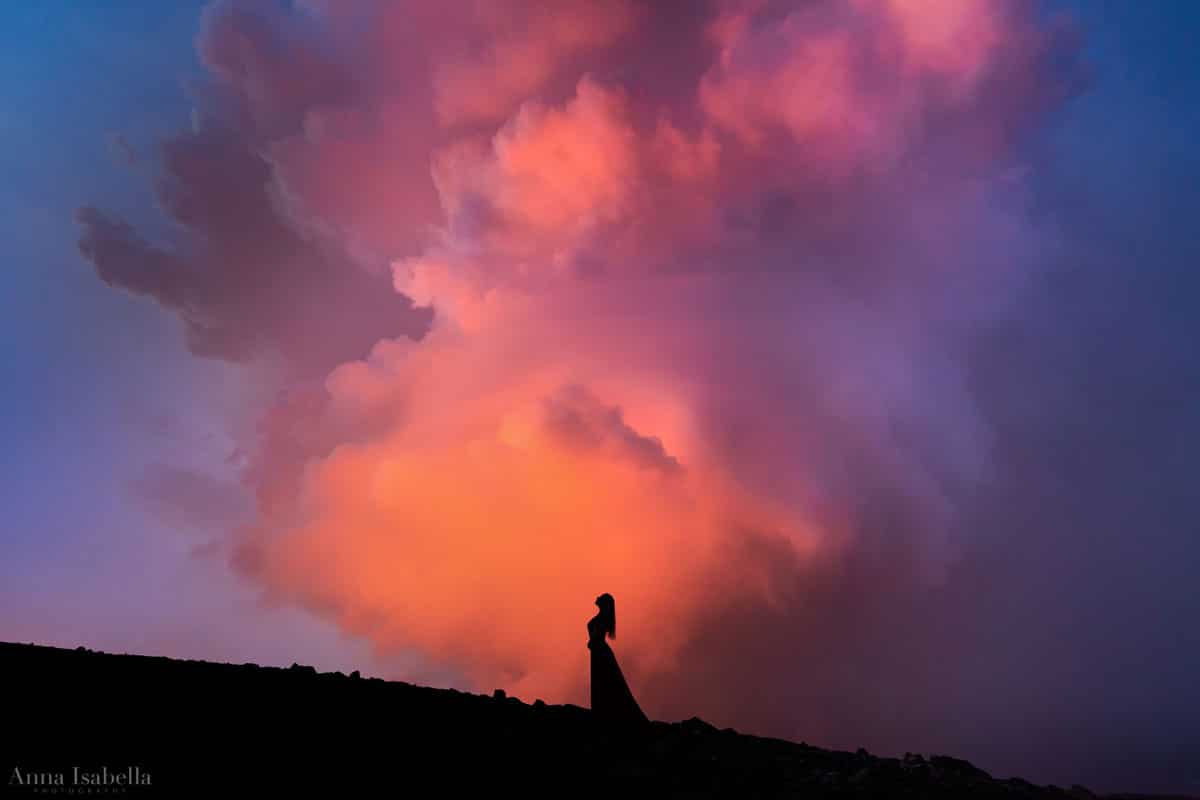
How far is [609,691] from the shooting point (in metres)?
28.4

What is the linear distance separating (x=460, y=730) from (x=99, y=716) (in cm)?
870

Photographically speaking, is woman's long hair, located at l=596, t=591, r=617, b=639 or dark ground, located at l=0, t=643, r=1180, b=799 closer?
dark ground, located at l=0, t=643, r=1180, b=799

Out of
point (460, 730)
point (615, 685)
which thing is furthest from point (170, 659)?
point (615, 685)

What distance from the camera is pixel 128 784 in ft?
57.5

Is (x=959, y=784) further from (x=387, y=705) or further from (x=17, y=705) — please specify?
(x=17, y=705)

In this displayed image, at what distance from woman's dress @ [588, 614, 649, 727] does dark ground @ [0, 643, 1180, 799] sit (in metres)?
0.78

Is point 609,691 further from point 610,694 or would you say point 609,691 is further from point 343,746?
point 343,746

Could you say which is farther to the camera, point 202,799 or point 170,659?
point 170,659

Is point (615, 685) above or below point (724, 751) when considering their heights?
above

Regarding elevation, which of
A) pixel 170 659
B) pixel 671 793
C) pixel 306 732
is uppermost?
pixel 170 659

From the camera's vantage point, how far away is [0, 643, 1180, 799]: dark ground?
1856 cm

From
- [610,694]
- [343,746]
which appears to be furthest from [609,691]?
[343,746]

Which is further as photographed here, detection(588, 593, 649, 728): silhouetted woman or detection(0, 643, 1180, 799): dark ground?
detection(588, 593, 649, 728): silhouetted woman

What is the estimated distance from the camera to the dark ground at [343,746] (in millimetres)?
18562
